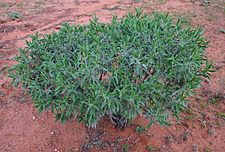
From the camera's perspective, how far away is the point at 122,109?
2.13 meters

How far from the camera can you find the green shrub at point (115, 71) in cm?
207

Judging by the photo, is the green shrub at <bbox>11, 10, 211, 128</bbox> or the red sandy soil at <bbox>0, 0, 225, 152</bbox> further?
the red sandy soil at <bbox>0, 0, 225, 152</bbox>

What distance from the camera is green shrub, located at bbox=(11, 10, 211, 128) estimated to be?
207 centimetres

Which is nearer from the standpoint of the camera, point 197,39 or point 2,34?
point 197,39

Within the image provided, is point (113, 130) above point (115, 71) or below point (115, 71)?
below

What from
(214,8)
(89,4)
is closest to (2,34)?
(89,4)

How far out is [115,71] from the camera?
2.09 metres

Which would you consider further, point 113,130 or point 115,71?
point 113,130

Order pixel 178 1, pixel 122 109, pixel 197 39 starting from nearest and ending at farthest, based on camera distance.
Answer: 1. pixel 122 109
2. pixel 197 39
3. pixel 178 1

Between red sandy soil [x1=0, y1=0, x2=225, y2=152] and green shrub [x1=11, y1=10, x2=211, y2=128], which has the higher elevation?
green shrub [x1=11, y1=10, x2=211, y2=128]

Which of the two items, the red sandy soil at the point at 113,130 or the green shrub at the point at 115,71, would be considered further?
the red sandy soil at the point at 113,130

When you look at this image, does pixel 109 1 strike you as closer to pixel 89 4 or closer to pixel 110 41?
pixel 89 4

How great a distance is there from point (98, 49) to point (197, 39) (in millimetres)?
878

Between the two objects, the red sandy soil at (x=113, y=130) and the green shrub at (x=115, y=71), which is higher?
the green shrub at (x=115, y=71)
